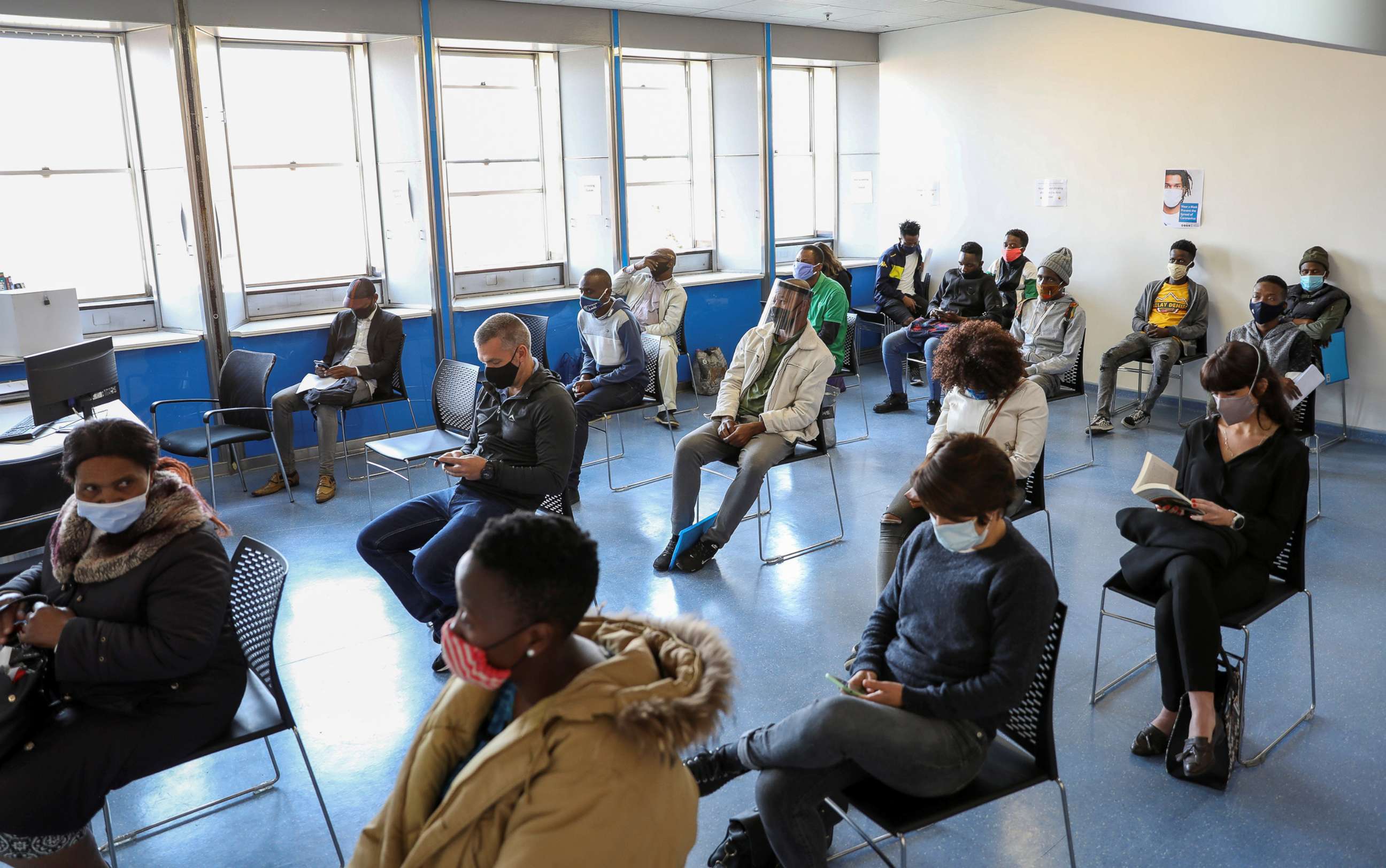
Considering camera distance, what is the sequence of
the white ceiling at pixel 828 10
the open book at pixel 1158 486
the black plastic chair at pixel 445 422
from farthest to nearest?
the white ceiling at pixel 828 10, the black plastic chair at pixel 445 422, the open book at pixel 1158 486

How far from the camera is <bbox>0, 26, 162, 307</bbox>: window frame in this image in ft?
20.2

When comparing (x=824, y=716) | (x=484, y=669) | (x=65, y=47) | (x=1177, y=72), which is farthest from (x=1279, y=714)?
(x=65, y=47)

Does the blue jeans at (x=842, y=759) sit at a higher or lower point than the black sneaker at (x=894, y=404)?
higher

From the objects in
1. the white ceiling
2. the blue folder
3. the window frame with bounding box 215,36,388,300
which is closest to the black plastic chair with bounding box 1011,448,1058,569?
the blue folder

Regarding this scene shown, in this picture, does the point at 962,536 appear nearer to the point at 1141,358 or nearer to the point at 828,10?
the point at 1141,358

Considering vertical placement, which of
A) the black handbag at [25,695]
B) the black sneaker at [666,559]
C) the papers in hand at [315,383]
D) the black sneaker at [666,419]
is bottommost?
the black sneaker at [666,559]

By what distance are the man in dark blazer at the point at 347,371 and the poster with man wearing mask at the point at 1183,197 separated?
212 inches

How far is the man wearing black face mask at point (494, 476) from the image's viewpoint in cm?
378

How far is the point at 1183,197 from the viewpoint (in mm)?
7352

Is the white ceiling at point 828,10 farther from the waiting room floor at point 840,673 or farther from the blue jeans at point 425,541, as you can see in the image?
the blue jeans at point 425,541

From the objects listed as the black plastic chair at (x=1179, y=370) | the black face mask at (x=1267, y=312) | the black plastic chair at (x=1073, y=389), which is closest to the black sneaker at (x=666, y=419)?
the black plastic chair at (x=1073, y=389)

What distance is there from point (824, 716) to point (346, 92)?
645 centimetres

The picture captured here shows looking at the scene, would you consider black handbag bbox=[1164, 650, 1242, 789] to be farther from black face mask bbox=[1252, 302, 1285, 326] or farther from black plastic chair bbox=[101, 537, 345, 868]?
black face mask bbox=[1252, 302, 1285, 326]

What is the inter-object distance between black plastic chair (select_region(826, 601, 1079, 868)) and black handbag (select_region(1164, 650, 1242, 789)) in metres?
0.70
